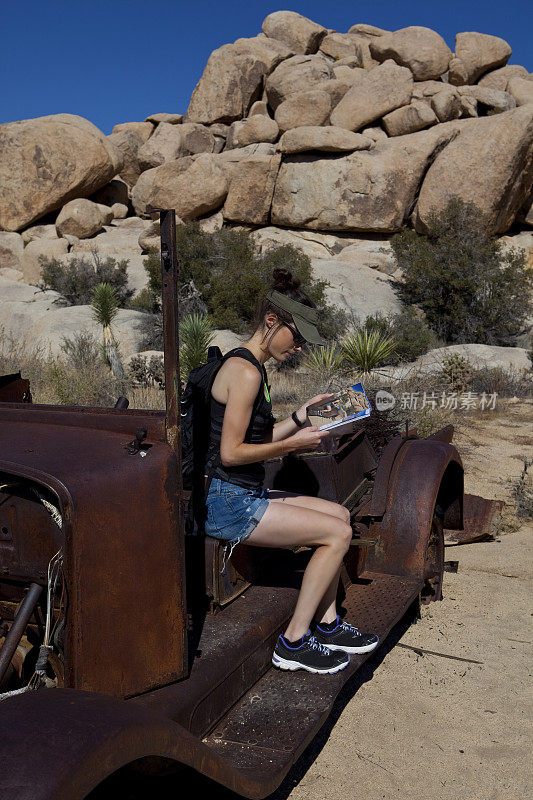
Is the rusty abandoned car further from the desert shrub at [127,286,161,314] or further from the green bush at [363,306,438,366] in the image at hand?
the desert shrub at [127,286,161,314]

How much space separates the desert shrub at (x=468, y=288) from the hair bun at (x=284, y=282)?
15.2 meters

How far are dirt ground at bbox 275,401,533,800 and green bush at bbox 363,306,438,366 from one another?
10.1m

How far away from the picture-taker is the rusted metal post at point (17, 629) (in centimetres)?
191

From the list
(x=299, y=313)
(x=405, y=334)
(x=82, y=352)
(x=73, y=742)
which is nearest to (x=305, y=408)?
(x=299, y=313)

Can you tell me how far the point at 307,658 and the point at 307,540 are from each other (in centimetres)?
48

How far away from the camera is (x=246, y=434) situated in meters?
2.84

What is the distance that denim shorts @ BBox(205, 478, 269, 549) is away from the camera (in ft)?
9.02

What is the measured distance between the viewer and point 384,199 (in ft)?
79.0

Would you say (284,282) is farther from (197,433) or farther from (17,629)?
(17,629)

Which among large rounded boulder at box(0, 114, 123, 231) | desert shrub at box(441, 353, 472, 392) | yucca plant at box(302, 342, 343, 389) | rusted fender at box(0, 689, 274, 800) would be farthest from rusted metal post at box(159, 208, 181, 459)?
large rounded boulder at box(0, 114, 123, 231)

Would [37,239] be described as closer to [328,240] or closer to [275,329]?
[328,240]

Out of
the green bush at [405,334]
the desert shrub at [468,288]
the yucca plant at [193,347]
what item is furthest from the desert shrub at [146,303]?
the desert shrub at [468,288]

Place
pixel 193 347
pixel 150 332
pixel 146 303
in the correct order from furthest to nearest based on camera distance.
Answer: pixel 146 303, pixel 150 332, pixel 193 347

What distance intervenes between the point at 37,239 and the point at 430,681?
25.1 meters
